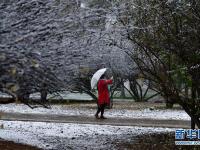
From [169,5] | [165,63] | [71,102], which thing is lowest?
[71,102]

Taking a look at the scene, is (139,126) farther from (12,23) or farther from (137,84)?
(137,84)

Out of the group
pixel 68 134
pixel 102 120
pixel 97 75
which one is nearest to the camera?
pixel 68 134

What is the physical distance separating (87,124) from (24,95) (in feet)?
19.3

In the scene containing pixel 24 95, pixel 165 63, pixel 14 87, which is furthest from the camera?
pixel 165 63

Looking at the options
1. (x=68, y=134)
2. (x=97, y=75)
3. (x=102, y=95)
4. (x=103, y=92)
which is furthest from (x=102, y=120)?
(x=68, y=134)

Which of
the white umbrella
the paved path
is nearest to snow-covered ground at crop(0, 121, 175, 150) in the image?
the paved path

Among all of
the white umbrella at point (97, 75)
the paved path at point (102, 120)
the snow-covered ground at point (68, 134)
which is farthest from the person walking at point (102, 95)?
the snow-covered ground at point (68, 134)

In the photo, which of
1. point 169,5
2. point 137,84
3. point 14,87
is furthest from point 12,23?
point 137,84

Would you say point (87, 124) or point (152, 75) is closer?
point (152, 75)

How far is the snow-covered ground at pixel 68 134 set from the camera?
398 inches

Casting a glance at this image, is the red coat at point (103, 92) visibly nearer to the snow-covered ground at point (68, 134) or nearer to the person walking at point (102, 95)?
the person walking at point (102, 95)

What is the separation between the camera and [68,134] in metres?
11.6

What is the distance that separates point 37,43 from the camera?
6.88 m

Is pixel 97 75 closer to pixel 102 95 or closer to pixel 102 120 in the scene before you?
pixel 102 95
